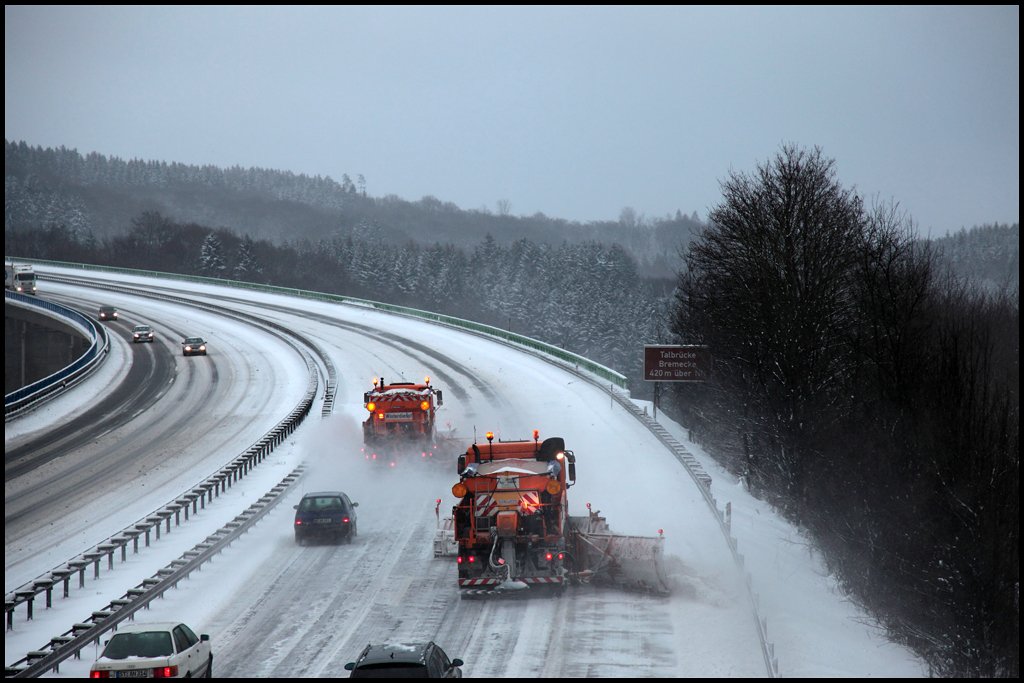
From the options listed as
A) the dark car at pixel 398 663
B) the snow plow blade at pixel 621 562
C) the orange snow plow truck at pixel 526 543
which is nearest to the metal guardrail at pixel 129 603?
the dark car at pixel 398 663

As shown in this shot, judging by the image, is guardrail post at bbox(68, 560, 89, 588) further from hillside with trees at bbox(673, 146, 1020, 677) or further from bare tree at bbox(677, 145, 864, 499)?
bare tree at bbox(677, 145, 864, 499)

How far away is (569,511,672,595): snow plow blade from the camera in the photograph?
20641mm

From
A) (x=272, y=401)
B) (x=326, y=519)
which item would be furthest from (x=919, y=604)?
(x=272, y=401)

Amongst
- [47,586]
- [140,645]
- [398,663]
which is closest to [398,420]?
[47,586]

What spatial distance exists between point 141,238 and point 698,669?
18559 cm

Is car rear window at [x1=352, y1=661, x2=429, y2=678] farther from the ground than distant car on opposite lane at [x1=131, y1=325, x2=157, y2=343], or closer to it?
closer to it

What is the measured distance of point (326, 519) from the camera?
82.9ft

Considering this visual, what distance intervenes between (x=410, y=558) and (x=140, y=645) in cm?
1028

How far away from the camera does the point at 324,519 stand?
25266 mm

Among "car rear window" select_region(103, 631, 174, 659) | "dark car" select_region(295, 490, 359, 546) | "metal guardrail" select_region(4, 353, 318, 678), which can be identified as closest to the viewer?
"car rear window" select_region(103, 631, 174, 659)

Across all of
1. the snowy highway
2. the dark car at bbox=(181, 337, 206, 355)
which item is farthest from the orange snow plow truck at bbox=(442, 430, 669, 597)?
the dark car at bbox=(181, 337, 206, 355)

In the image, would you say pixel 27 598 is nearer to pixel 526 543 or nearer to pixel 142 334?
Result: pixel 526 543

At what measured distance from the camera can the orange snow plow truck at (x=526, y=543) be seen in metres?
20.1

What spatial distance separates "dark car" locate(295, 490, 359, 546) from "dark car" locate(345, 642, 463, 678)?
12.0m
